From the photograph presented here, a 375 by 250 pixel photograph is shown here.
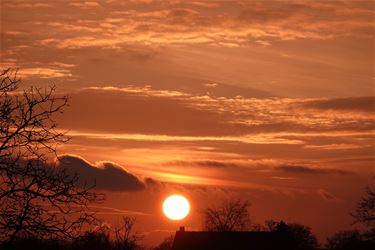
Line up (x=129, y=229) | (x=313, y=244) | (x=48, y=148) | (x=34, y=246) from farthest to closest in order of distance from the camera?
(x=313, y=244)
(x=129, y=229)
(x=48, y=148)
(x=34, y=246)

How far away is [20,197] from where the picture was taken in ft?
42.7

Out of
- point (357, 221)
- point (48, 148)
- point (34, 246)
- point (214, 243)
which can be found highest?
point (214, 243)

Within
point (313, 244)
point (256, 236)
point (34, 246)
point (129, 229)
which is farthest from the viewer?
point (313, 244)

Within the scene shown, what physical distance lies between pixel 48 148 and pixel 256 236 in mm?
62365

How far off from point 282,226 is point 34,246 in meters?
66.3

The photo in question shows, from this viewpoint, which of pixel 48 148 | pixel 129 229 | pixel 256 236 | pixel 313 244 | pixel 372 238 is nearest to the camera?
pixel 48 148

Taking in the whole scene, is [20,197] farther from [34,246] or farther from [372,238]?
[372,238]

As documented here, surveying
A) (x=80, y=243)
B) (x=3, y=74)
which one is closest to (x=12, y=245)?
(x=80, y=243)

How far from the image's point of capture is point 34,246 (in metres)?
12.5

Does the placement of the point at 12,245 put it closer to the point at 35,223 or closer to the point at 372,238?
the point at 35,223

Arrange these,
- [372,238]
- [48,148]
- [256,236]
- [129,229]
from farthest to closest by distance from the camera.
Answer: [129,229]
[256,236]
[372,238]
[48,148]

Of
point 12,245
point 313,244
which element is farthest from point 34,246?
point 313,244

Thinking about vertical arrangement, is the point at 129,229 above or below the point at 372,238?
above

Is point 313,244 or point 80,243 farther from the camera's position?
point 313,244
